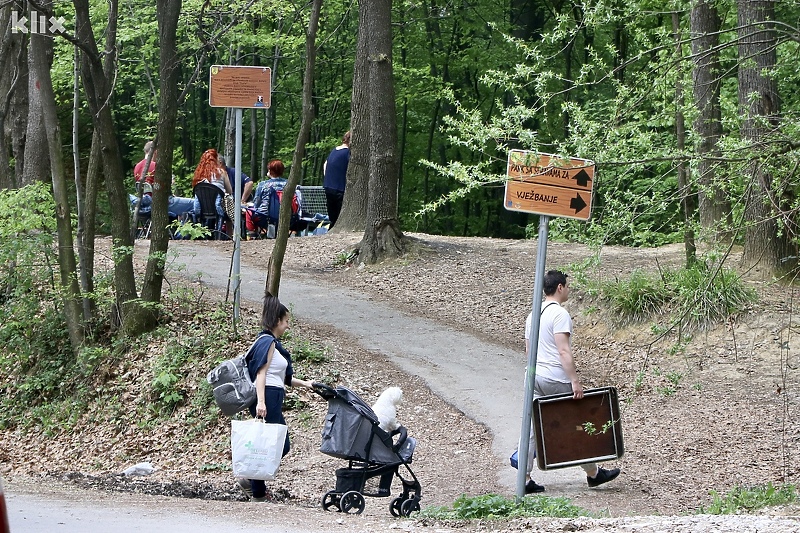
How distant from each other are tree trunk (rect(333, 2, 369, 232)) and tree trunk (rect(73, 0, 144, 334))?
5942mm

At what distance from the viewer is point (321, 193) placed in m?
23.0

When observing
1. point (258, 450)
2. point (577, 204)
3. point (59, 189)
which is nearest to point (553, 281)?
point (577, 204)

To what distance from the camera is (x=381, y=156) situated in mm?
16953

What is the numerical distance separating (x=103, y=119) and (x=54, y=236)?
7.45ft

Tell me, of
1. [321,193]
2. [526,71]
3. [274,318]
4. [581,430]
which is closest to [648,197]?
[526,71]

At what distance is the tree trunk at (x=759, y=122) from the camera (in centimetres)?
704

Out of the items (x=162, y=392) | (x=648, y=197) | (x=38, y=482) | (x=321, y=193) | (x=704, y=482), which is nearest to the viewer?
(x=648, y=197)

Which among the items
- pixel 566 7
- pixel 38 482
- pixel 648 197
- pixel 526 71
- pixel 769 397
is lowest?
pixel 38 482

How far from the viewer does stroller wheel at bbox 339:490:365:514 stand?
7.77 m

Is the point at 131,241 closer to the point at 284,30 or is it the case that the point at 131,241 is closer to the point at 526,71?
the point at 526,71

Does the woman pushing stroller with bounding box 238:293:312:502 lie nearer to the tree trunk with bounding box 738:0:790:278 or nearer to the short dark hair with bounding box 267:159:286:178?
the tree trunk with bounding box 738:0:790:278

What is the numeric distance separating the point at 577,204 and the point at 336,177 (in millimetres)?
13194

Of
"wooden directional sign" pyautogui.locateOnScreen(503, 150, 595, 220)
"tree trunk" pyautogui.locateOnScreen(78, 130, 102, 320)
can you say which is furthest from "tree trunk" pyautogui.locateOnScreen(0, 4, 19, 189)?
"wooden directional sign" pyautogui.locateOnScreen(503, 150, 595, 220)

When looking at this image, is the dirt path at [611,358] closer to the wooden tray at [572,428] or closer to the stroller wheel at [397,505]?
the wooden tray at [572,428]
